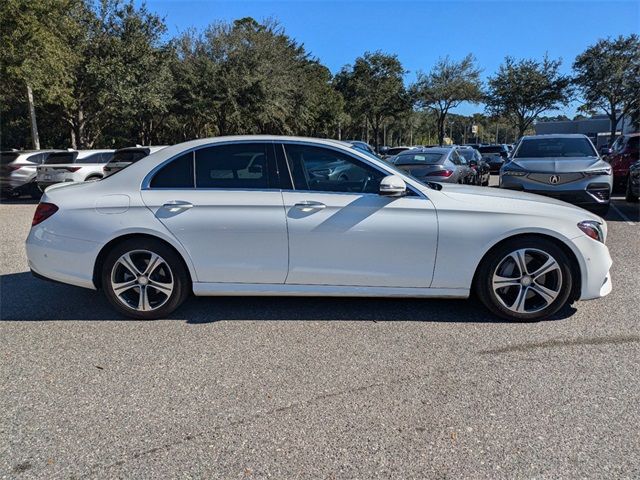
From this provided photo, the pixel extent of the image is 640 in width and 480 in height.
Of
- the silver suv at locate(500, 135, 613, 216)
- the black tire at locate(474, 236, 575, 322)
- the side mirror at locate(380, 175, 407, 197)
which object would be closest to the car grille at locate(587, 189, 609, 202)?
the silver suv at locate(500, 135, 613, 216)

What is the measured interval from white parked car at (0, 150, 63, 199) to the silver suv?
520 inches

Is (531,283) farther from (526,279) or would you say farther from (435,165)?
(435,165)

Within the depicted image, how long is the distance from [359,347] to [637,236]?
21.9 ft

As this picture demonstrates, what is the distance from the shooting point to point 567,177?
26.0 feet

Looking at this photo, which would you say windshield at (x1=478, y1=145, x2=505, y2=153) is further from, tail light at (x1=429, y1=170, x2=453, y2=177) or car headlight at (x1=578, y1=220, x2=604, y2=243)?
car headlight at (x1=578, y1=220, x2=604, y2=243)

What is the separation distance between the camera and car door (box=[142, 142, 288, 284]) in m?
4.09

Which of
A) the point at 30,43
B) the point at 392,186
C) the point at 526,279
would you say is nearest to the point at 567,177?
the point at 526,279

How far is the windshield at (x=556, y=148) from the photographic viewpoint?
8852 millimetres

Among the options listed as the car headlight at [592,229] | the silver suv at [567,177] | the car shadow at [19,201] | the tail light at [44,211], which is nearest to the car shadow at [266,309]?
the car headlight at [592,229]

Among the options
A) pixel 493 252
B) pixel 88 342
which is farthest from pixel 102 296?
pixel 493 252

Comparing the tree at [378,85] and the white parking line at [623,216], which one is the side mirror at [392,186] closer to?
the white parking line at [623,216]

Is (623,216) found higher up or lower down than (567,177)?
lower down

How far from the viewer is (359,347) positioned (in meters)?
3.72

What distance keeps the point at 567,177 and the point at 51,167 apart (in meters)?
13.1
